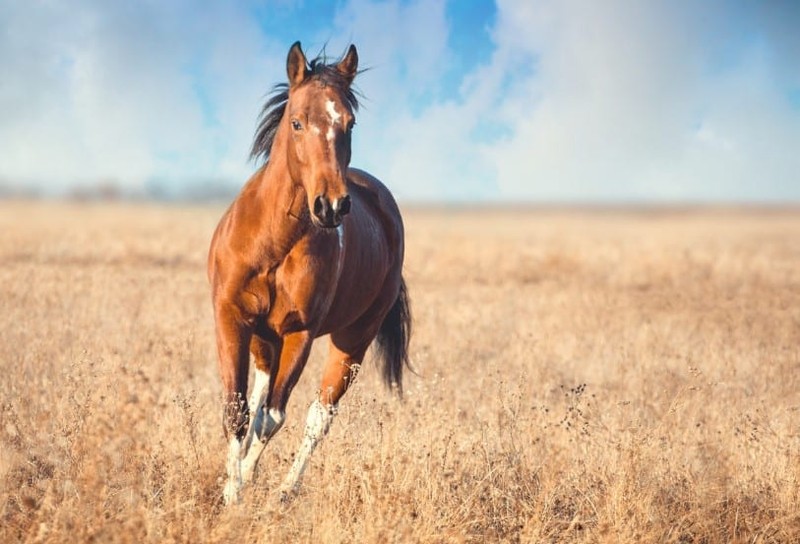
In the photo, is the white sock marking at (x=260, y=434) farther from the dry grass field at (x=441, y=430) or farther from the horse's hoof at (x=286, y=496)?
the horse's hoof at (x=286, y=496)

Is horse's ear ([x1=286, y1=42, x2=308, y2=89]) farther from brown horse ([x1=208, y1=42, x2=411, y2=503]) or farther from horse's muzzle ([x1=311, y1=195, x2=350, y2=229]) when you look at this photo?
horse's muzzle ([x1=311, y1=195, x2=350, y2=229])

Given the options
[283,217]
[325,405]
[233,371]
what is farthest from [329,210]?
[325,405]

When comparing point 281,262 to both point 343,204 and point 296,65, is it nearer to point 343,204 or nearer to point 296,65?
point 343,204

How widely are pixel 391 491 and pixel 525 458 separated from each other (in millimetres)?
1327

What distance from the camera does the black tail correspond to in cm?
773

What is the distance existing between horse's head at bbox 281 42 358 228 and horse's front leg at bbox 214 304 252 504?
94 centimetres

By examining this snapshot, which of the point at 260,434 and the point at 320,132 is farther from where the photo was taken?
the point at 260,434

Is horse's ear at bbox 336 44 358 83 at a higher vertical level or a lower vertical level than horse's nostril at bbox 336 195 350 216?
higher

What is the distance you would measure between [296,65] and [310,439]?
230 cm

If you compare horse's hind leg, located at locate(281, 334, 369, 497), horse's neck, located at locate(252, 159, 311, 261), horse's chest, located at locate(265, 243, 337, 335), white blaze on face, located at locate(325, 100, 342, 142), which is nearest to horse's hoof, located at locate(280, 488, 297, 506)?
horse's hind leg, located at locate(281, 334, 369, 497)

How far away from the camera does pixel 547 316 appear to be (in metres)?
12.6

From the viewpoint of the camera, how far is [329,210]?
4.67 metres

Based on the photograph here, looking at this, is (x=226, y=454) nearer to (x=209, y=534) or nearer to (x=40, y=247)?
(x=209, y=534)

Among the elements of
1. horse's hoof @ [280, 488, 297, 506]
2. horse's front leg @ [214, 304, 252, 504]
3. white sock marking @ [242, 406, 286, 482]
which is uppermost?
horse's front leg @ [214, 304, 252, 504]
